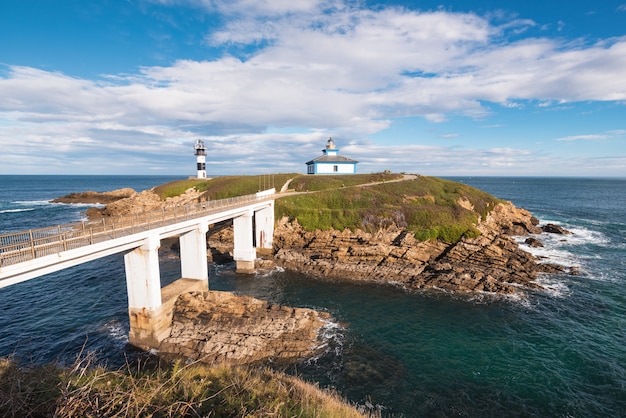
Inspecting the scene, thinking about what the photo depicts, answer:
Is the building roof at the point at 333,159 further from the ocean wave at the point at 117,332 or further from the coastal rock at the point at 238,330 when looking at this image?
the ocean wave at the point at 117,332

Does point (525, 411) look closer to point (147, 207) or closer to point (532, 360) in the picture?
point (532, 360)

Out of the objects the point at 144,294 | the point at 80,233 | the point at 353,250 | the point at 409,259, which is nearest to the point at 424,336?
the point at 409,259

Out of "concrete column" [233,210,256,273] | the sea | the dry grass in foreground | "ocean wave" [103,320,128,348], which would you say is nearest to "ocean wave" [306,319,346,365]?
the sea

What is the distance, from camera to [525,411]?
56.1 ft

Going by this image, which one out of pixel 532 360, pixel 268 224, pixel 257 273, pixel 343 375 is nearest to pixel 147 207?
pixel 268 224

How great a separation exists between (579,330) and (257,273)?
103 feet

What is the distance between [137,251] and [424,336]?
22959 millimetres

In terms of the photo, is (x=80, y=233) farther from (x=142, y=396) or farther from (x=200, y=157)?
(x=200, y=157)

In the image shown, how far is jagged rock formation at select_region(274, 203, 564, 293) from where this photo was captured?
1345 inches

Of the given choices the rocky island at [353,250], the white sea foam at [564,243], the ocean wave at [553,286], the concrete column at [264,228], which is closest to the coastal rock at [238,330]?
the rocky island at [353,250]

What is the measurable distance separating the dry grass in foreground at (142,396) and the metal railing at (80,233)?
6.19 metres

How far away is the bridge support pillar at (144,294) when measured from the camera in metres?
22.6

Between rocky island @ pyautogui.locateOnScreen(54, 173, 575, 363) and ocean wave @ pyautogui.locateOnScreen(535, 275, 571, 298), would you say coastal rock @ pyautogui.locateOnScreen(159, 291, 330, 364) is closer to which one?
rocky island @ pyautogui.locateOnScreen(54, 173, 575, 363)

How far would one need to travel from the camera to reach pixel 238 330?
23.1 metres
